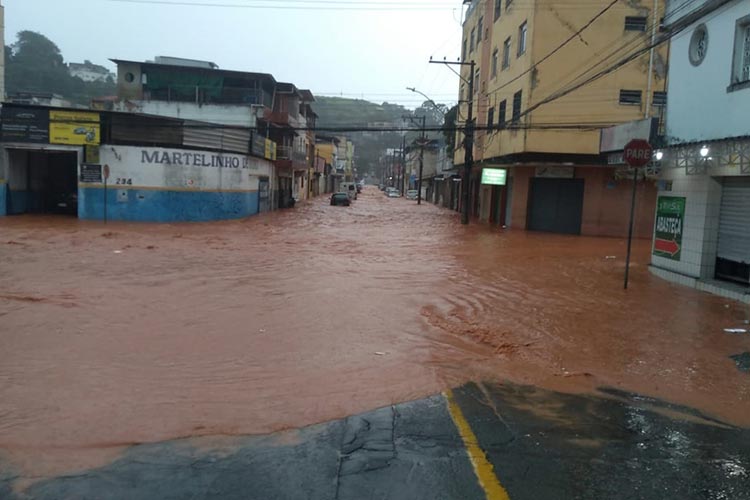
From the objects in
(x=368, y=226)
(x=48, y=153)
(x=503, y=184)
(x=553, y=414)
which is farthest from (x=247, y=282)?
(x=48, y=153)

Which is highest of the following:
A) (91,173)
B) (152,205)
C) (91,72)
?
(91,72)

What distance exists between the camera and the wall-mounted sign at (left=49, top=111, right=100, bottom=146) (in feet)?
92.6

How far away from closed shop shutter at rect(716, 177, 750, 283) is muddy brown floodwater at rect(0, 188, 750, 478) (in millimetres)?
979

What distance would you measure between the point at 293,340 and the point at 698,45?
37.1 feet

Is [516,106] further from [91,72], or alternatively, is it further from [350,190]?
[91,72]

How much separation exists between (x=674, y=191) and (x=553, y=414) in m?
10.7

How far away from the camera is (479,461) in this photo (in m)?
4.67

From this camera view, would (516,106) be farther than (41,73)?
No

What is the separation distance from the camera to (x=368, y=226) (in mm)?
33031

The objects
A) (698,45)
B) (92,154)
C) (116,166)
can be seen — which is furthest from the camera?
(116,166)

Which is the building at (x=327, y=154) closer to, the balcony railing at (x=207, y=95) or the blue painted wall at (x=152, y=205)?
the balcony railing at (x=207, y=95)

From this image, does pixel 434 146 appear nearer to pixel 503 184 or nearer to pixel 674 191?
pixel 503 184

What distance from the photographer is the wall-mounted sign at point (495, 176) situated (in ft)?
106

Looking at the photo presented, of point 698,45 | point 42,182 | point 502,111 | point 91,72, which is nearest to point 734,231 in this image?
point 698,45
